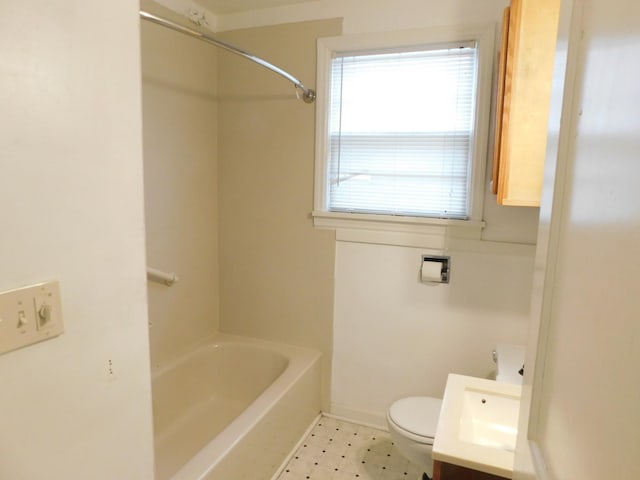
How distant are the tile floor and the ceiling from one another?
2.47 m

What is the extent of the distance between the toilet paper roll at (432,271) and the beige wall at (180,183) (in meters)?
1.35

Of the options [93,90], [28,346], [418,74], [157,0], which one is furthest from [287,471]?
[157,0]

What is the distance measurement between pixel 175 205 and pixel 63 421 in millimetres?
1621

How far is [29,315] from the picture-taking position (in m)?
0.82

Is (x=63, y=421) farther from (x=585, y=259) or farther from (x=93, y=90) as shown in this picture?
(x=585, y=259)

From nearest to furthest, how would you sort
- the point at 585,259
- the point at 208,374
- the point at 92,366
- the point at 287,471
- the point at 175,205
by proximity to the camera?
the point at 585,259 < the point at 92,366 < the point at 287,471 < the point at 175,205 < the point at 208,374

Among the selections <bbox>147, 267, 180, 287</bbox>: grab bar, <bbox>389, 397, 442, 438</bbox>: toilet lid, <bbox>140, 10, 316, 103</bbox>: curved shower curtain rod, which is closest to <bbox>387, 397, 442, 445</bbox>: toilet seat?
<bbox>389, 397, 442, 438</bbox>: toilet lid

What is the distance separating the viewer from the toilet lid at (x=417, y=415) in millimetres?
1867

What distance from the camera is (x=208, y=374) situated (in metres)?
2.65

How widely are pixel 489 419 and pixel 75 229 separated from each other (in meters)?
1.30

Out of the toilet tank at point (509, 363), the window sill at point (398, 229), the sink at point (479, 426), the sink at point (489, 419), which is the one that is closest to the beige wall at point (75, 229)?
the sink at point (479, 426)

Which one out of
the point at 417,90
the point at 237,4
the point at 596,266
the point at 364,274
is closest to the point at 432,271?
the point at 364,274

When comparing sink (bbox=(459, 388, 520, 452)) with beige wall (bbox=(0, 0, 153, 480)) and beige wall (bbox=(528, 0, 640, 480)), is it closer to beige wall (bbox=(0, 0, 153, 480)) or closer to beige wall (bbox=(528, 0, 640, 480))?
beige wall (bbox=(528, 0, 640, 480))

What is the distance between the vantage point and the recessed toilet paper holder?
87.7 inches
